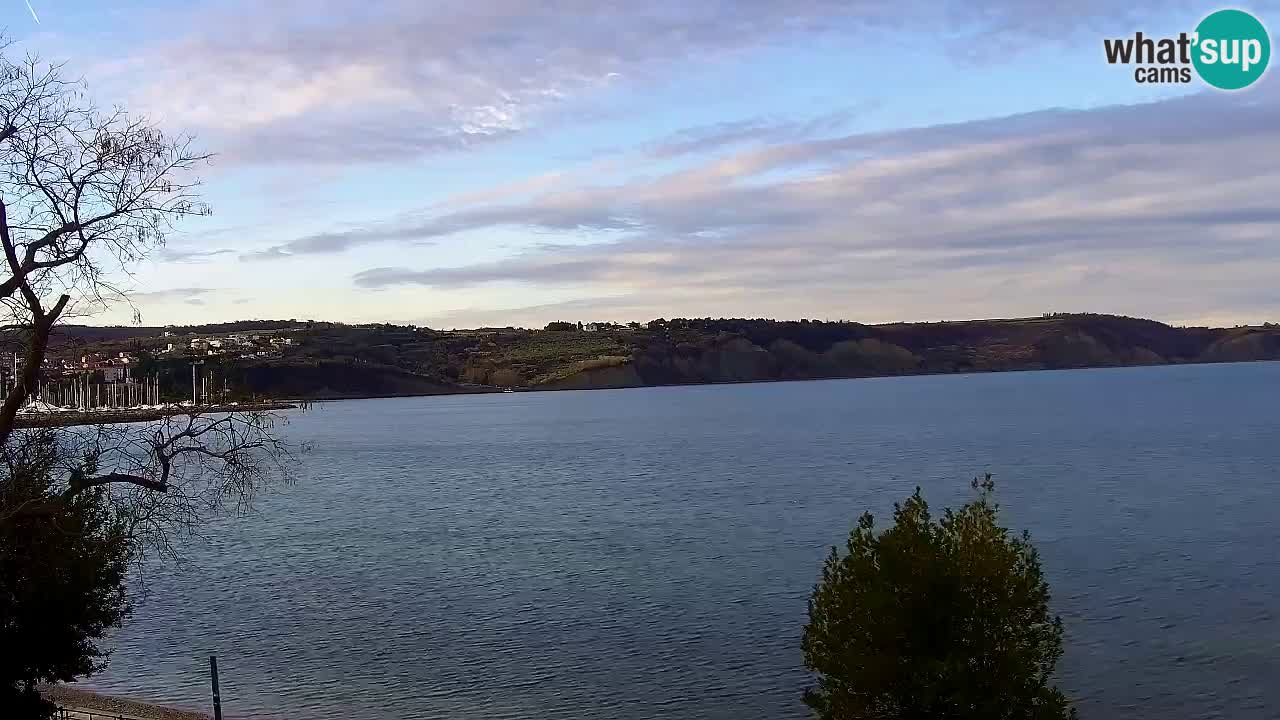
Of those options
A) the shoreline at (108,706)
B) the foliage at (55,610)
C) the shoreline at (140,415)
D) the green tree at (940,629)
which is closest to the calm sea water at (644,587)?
the shoreline at (108,706)

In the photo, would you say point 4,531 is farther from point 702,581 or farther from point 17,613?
point 702,581

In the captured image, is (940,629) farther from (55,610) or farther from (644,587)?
(644,587)

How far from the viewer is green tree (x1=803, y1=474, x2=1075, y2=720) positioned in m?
Result: 19.9

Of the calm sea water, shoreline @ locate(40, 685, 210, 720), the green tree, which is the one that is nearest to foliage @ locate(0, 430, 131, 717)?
shoreline @ locate(40, 685, 210, 720)

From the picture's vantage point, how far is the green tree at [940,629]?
782 inches

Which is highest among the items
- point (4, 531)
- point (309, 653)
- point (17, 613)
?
point (4, 531)

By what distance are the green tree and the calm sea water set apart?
518 inches

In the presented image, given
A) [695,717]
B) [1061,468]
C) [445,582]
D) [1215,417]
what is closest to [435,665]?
[695,717]

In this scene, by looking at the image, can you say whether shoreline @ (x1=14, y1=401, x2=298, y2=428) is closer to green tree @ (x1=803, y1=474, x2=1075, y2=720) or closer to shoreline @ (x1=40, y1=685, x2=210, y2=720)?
green tree @ (x1=803, y1=474, x2=1075, y2=720)

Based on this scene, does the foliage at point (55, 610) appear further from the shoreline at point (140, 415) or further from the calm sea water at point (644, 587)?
the calm sea water at point (644, 587)

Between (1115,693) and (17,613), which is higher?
(17,613)

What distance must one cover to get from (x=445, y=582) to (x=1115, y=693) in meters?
31.2

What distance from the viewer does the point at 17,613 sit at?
23.2 meters

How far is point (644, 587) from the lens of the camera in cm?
5097
